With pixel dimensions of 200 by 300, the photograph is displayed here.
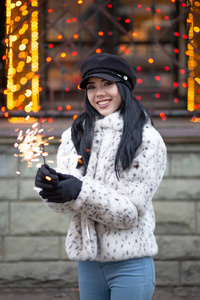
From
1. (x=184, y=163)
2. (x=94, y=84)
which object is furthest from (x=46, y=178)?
(x=184, y=163)

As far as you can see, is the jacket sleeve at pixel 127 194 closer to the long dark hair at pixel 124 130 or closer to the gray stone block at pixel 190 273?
the long dark hair at pixel 124 130

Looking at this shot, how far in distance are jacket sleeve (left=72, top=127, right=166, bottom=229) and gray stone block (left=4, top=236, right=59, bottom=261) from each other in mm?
2432

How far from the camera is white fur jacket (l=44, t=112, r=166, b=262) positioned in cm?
212

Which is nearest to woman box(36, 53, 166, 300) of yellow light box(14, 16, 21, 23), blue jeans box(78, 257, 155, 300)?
blue jeans box(78, 257, 155, 300)

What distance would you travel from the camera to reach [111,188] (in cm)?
217

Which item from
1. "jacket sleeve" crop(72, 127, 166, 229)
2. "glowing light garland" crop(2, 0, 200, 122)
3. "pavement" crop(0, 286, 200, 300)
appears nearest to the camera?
"jacket sleeve" crop(72, 127, 166, 229)

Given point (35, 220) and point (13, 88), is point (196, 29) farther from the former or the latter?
point (35, 220)

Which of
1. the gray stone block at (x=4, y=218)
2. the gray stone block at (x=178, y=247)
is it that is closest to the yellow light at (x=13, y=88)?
the gray stone block at (x=4, y=218)

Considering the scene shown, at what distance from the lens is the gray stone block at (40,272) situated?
14.8 feet

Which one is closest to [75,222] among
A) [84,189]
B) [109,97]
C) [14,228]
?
[84,189]

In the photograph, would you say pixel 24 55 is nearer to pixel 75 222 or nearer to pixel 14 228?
pixel 14 228

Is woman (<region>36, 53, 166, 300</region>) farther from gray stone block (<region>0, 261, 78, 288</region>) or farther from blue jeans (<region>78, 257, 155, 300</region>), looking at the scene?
gray stone block (<region>0, 261, 78, 288</region>)

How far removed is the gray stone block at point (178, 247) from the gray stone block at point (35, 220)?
930mm

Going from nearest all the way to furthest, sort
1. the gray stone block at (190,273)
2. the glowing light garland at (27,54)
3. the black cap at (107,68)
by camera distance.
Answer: the black cap at (107,68)
the gray stone block at (190,273)
the glowing light garland at (27,54)
